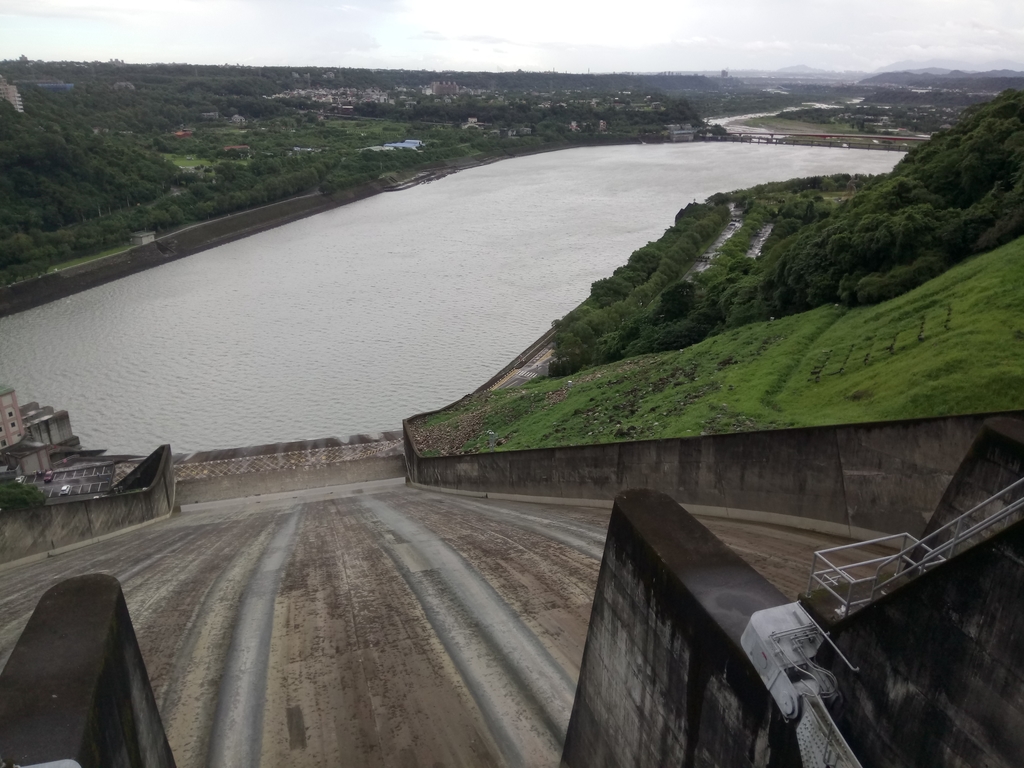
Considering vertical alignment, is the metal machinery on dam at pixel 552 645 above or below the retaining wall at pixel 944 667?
below

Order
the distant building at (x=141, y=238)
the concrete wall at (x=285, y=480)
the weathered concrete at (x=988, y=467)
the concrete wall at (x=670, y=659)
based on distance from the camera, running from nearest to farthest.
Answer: the concrete wall at (x=670, y=659)
the weathered concrete at (x=988, y=467)
the concrete wall at (x=285, y=480)
the distant building at (x=141, y=238)

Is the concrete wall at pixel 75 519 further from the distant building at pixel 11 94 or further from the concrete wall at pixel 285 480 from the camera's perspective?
the distant building at pixel 11 94

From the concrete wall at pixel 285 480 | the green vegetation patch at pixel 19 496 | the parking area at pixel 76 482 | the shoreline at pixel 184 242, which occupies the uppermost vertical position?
the shoreline at pixel 184 242

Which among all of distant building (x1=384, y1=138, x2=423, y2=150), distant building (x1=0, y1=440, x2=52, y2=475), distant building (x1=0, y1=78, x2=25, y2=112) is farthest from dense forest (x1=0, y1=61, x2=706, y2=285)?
distant building (x1=0, y1=440, x2=52, y2=475)

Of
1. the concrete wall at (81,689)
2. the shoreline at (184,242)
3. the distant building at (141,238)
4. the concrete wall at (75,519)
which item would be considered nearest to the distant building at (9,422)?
the concrete wall at (75,519)

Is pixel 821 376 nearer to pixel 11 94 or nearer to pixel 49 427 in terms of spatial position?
pixel 49 427

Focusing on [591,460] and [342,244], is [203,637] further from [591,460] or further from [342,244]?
[342,244]
